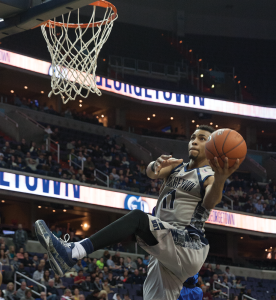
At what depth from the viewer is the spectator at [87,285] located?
43.6ft

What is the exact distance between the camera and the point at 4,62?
2392 centimetres

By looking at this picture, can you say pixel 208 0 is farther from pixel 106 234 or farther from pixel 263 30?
pixel 106 234

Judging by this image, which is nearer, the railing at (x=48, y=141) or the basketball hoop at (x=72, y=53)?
the basketball hoop at (x=72, y=53)

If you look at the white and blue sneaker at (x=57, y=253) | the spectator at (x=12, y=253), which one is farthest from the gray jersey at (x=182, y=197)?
the spectator at (x=12, y=253)

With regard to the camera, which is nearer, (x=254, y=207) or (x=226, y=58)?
(x=254, y=207)

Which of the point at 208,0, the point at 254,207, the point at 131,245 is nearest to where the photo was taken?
the point at 131,245

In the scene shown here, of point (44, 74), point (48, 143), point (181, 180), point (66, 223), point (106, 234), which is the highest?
point (44, 74)

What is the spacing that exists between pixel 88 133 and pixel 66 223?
4729mm

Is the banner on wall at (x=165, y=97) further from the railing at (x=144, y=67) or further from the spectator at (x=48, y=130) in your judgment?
the spectator at (x=48, y=130)

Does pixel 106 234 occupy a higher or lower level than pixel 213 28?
lower

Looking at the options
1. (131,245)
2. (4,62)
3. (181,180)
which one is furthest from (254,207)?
(181,180)

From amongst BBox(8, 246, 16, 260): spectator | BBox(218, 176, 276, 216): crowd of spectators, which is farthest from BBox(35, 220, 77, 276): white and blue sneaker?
BBox(218, 176, 276, 216): crowd of spectators

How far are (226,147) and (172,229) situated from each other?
0.98 meters

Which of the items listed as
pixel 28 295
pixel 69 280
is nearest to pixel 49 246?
pixel 28 295
